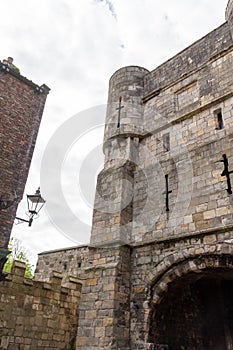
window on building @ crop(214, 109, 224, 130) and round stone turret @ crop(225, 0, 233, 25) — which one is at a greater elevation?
round stone turret @ crop(225, 0, 233, 25)

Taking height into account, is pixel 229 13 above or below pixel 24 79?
above

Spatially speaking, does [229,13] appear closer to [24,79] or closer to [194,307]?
[24,79]

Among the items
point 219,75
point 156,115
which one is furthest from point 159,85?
point 219,75

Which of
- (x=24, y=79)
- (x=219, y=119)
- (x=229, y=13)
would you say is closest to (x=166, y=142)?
(x=219, y=119)

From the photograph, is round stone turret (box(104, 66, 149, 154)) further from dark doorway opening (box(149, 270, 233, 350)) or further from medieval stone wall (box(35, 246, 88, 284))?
medieval stone wall (box(35, 246, 88, 284))

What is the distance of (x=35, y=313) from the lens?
23.1 ft

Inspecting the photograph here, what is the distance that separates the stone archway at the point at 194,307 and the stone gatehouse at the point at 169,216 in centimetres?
2

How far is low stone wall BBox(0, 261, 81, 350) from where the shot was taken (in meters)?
6.56

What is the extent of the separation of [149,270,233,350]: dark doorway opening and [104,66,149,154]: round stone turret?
376 cm

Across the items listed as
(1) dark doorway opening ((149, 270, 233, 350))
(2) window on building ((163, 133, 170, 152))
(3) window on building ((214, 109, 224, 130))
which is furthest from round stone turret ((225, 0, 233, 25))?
(1) dark doorway opening ((149, 270, 233, 350))

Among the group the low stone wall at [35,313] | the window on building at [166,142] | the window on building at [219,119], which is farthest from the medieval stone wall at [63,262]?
the window on building at [219,119]

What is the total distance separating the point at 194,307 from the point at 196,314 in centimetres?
15

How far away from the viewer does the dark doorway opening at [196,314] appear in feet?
18.3

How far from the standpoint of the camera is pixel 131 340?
5383mm
